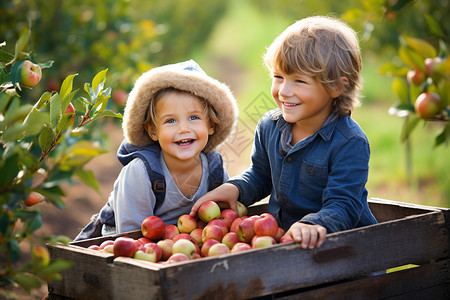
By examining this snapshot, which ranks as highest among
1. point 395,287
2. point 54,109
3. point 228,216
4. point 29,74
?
point 29,74

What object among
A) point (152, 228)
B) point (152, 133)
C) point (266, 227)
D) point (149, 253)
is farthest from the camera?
point (152, 133)

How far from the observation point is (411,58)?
1904 millimetres

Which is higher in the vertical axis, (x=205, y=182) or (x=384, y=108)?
(x=384, y=108)

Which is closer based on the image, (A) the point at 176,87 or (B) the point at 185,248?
(B) the point at 185,248

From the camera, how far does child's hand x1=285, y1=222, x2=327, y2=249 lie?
212 cm

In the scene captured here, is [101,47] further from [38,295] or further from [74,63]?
[38,295]

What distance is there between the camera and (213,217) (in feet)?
8.99

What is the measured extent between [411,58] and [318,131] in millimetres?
825

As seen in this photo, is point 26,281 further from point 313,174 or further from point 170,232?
point 313,174

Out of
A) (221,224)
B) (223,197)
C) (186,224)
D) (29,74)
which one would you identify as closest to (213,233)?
(221,224)

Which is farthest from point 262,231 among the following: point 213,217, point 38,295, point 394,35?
point 394,35

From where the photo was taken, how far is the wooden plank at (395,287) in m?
2.23

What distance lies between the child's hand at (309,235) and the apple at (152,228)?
0.63 metres

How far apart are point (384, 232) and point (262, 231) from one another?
0.46 m
